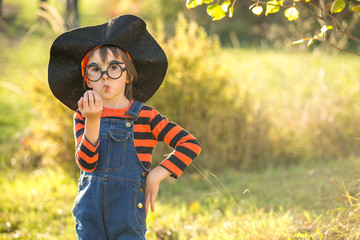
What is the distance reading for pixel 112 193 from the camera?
2.15 meters

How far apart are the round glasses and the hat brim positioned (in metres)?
0.11

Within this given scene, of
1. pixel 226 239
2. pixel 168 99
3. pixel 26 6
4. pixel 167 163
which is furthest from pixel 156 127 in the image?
pixel 26 6

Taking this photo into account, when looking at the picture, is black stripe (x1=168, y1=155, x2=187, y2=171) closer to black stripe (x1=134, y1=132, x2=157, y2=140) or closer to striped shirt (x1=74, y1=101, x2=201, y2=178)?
striped shirt (x1=74, y1=101, x2=201, y2=178)

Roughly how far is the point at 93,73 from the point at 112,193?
2.02ft

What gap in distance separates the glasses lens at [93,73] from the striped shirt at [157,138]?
0.17 meters

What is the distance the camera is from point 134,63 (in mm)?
2402

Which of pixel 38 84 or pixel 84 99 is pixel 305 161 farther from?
pixel 84 99

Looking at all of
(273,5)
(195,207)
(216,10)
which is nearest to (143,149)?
(216,10)

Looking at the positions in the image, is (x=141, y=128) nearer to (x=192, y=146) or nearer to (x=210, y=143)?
(x=192, y=146)

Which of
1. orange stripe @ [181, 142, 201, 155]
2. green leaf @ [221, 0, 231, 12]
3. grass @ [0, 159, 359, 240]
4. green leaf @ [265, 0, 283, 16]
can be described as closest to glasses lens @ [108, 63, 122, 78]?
orange stripe @ [181, 142, 201, 155]

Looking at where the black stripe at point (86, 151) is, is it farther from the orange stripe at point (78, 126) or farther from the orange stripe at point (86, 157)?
the orange stripe at point (78, 126)

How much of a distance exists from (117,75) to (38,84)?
9.71 ft

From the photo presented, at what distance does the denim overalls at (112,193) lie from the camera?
7.04 feet

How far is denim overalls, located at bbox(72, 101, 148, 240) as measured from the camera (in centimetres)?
214
